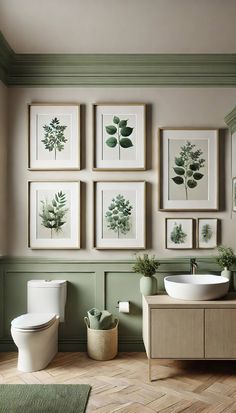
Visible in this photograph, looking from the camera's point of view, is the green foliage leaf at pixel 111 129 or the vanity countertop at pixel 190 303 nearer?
the vanity countertop at pixel 190 303

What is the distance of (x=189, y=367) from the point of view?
3062 mm

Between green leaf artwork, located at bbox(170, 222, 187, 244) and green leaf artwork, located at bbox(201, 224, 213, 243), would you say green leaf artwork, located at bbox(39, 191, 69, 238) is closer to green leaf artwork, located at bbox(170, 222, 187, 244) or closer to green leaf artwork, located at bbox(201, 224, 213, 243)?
green leaf artwork, located at bbox(170, 222, 187, 244)

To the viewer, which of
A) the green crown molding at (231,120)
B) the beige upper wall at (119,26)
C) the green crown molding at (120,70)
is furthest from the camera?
the green crown molding at (120,70)

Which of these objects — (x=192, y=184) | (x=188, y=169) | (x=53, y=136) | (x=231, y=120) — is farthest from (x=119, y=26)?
(x=192, y=184)

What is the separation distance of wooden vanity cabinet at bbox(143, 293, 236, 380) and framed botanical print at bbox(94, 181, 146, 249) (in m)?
0.82

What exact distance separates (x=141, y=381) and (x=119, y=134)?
2035 mm

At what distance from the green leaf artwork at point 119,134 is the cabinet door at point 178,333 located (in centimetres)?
150

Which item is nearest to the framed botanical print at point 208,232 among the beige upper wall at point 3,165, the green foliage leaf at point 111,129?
the green foliage leaf at point 111,129

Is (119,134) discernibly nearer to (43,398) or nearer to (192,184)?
(192,184)

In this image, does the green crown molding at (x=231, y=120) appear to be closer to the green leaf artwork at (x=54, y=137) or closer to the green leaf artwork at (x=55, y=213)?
the green leaf artwork at (x=54, y=137)

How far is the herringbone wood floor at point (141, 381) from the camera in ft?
8.00

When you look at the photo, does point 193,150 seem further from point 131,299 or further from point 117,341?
point 117,341

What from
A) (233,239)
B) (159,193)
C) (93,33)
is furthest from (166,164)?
(93,33)

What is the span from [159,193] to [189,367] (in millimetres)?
1466
